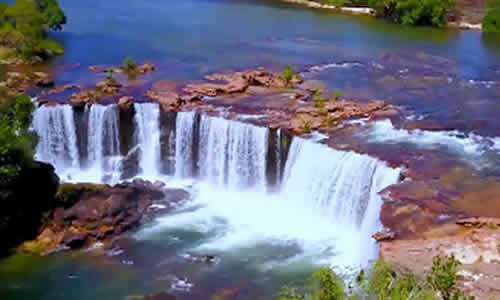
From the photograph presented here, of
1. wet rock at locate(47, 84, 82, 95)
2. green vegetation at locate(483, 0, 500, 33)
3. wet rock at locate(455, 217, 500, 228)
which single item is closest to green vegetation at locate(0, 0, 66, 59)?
wet rock at locate(47, 84, 82, 95)

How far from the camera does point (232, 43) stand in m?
40.6

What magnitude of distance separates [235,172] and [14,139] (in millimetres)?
8916

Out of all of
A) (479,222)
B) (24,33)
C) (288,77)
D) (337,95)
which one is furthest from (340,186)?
(24,33)

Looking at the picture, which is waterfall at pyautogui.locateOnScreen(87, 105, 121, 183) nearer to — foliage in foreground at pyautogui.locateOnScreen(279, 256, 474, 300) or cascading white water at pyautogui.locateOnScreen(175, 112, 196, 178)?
cascading white water at pyautogui.locateOnScreen(175, 112, 196, 178)

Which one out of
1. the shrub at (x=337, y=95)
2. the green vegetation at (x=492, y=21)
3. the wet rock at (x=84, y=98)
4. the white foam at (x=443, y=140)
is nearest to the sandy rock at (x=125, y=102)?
the wet rock at (x=84, y=98)

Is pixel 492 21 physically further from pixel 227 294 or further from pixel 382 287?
pixel 382 287

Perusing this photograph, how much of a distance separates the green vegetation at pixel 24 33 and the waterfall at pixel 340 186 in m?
18.8

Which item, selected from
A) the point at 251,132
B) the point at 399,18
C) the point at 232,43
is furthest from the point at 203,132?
the point at 399,18

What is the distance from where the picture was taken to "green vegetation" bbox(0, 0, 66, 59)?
3678 cm

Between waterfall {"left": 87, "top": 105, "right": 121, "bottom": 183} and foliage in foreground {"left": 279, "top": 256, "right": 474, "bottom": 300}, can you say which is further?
waterfall {"left": 87, "top": 105, "right": 121, "bottom": 183}

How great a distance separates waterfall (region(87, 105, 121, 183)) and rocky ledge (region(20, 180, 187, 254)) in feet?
8.29

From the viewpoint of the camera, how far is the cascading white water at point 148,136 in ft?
92.5

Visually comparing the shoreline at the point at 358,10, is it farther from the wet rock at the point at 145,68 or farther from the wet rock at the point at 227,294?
the wet rock at the point at 227,294

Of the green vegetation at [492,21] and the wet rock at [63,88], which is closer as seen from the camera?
the wet rock at [63,88]
